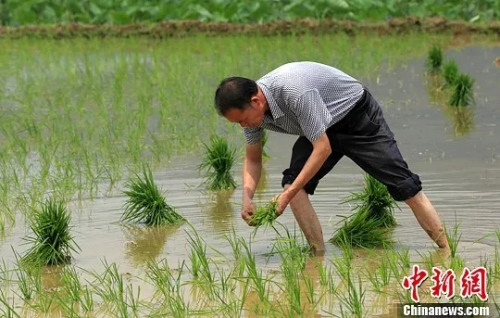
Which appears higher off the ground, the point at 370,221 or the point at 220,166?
the point at 370,221

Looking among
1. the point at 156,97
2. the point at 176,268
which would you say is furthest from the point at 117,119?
the point at 176,268

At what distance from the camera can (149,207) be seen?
6.38m

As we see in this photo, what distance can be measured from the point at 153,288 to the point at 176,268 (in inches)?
14.8

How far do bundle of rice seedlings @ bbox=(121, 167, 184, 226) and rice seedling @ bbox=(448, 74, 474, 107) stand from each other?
3955mm

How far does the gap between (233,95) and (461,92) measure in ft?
16.5

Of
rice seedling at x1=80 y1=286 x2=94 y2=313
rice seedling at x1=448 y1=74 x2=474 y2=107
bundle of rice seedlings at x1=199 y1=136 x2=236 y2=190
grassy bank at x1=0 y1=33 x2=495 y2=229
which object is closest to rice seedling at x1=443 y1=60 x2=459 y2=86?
rice seedling at x1=448 y1=74 x2=474 y2=107

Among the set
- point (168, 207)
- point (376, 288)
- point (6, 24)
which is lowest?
point (6, 24)

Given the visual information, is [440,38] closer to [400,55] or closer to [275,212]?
[400,55]

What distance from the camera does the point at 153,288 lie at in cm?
503

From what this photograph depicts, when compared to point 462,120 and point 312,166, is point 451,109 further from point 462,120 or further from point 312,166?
point 312,166

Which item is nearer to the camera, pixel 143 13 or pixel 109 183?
pixel 109 183

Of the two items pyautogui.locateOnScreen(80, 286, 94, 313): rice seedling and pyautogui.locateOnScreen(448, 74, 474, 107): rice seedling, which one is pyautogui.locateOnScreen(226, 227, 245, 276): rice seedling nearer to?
pyautogui.locateOnScreen(80, 286, 94, 313): rice seedling

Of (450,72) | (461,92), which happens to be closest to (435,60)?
(450,72)

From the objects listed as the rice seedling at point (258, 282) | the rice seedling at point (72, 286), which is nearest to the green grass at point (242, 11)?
the rice seedling at point (258, 282)
